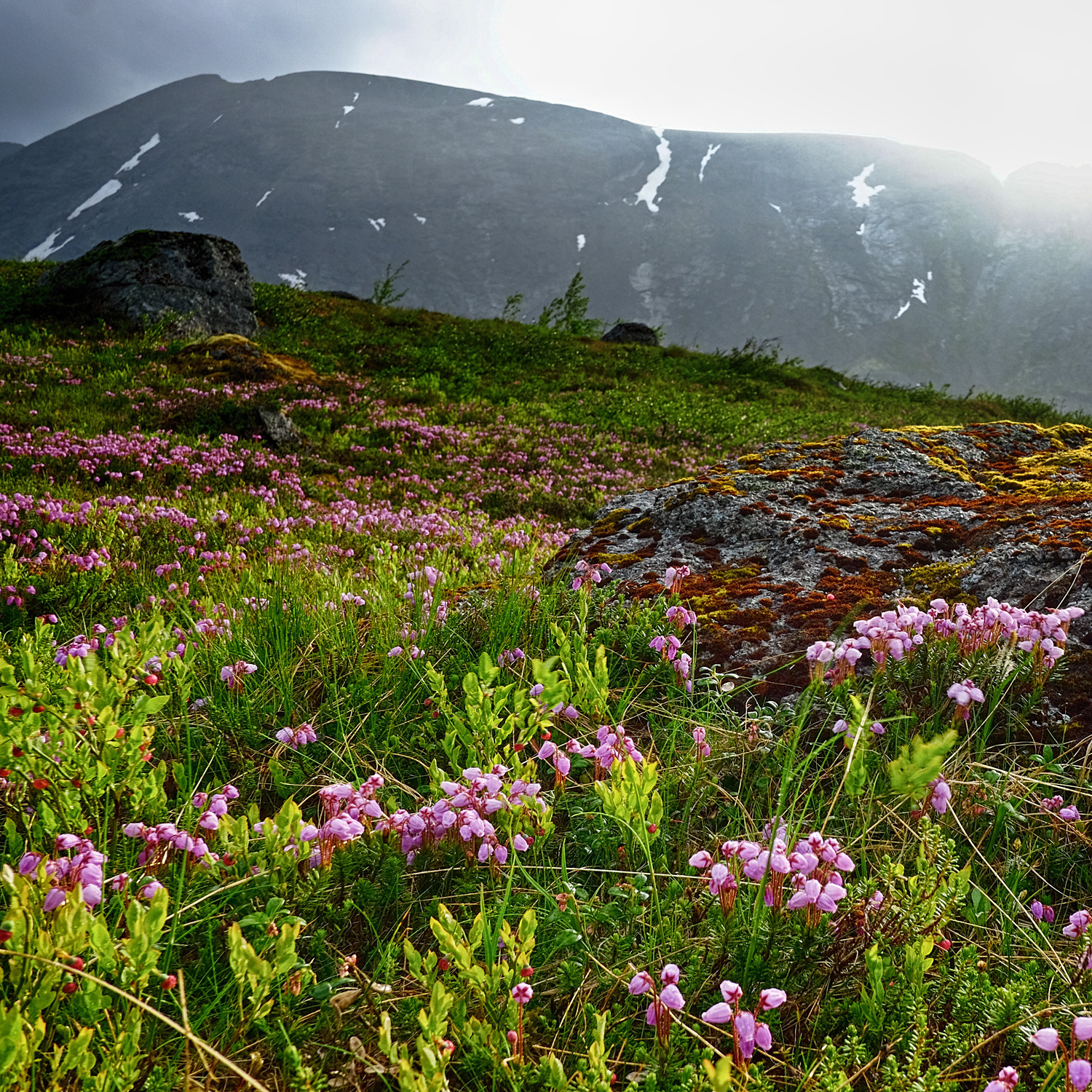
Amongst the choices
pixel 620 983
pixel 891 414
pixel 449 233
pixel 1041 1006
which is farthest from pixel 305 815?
pixel 449 233

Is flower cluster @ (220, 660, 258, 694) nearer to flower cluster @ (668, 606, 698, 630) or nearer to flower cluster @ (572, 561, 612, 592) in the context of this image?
flower cluster @ (572, 561, 612, 592)

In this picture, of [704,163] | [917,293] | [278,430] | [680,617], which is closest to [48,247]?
[704,163]

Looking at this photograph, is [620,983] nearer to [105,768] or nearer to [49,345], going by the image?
[105,768]

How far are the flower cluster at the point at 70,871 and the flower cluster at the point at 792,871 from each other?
136cm

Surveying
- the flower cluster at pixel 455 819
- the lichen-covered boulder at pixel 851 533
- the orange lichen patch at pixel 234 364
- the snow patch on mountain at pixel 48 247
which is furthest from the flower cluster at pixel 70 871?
the snow patch on mountain at pixel 48 247

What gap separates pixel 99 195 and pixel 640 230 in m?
159

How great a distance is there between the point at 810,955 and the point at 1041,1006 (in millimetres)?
483

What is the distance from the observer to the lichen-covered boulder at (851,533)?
119 inches

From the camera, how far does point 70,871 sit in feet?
4.58

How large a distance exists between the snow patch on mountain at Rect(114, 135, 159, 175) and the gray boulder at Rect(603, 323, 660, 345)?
227m

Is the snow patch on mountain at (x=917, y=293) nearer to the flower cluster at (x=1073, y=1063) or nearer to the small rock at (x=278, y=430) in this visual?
the small rock at (x=278, y=430)

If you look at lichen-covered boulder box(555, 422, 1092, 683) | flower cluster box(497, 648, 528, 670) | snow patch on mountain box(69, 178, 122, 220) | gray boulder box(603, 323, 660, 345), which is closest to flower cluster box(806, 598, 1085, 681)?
lichen-covered boulder box(555, 422, 1092, 683)

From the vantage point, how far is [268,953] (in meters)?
1.60

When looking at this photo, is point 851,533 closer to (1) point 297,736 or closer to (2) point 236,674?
(1) point 297,736
